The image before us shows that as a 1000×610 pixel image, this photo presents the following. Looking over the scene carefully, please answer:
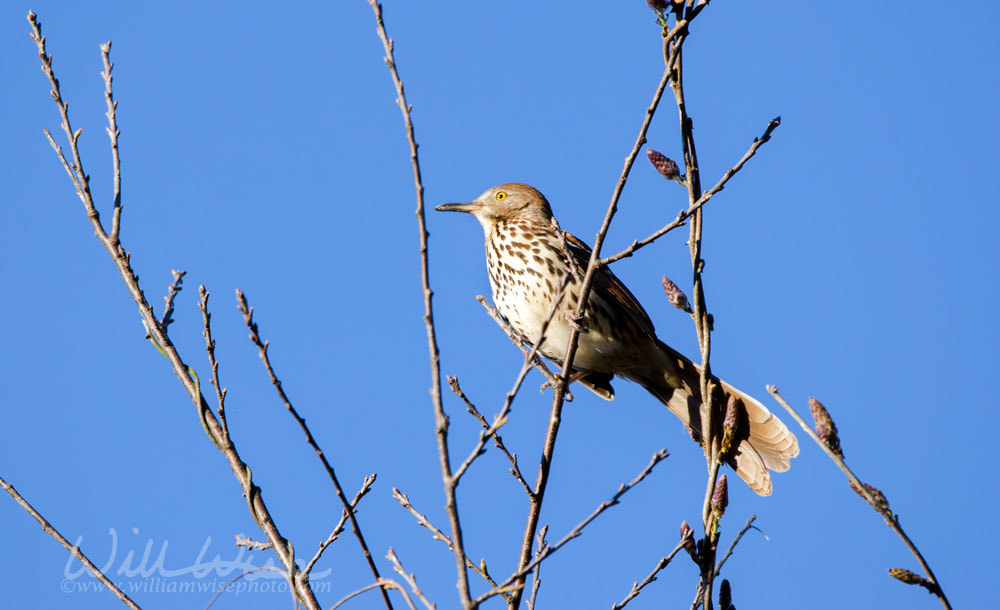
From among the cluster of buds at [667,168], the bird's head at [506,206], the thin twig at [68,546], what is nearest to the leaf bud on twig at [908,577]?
the cluster of buds at [667,168]

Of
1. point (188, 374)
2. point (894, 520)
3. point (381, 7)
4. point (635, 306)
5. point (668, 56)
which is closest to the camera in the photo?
point (894, 520)

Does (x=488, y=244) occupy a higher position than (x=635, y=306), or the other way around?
(x=488, y=244)

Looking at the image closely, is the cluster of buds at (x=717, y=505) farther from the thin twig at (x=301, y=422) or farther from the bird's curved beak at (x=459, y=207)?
the bird's curved beak at (x=459, y=207)

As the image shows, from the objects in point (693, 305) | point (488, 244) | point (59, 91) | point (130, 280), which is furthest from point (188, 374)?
point (488, 244)

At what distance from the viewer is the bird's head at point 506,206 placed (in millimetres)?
5598

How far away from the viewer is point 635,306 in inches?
191

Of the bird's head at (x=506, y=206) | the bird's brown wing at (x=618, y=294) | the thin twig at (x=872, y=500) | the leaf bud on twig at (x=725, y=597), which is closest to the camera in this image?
the thin twig at (x=872, y=500)

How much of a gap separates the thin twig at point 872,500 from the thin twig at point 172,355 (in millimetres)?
1345

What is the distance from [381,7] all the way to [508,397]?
985mm

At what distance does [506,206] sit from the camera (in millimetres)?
5668

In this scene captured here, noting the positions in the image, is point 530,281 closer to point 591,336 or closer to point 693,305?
point 591,336

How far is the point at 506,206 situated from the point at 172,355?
3.16m

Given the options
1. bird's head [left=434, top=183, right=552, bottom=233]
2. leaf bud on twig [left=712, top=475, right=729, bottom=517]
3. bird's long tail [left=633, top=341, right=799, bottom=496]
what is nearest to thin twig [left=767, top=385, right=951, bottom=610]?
leaf bud on twig [left=712, top=475, right=729, bottom=517]

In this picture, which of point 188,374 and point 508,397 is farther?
point 188,374
